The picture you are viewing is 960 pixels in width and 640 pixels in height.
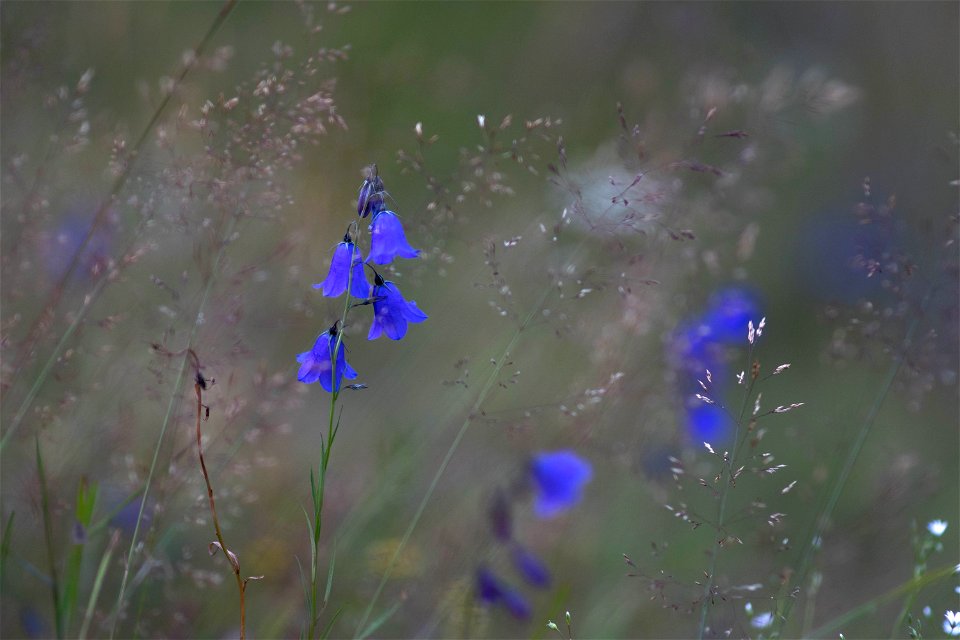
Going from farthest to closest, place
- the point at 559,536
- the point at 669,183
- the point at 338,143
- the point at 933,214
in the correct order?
the point at 933,214
the point at 338,143
the point at 559,536
the point at 669,183

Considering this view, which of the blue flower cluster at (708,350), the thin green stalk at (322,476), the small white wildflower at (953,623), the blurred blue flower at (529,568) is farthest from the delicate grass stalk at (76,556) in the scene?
the blue flower cluster at (708,350)

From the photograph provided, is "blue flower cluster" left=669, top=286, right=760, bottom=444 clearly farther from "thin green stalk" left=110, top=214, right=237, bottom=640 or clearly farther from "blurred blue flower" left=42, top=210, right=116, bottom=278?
"blurred blue flower" left=42, top=210, right=116, bottom=278

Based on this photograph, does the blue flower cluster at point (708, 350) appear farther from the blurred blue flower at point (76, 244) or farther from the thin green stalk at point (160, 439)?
the blurred blue flower at point (76, 244)

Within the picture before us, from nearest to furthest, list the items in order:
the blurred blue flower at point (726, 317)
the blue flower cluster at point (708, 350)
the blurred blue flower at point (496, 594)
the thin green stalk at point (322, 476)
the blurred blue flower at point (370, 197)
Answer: the thin green stalk at point (322, 476)
the blurred blue flower at point (370, 197)
the blurred blue flower at point (496, 594)
the blue flower cluster at point (708, 350)
the blurred blue flower at point (726, 317)

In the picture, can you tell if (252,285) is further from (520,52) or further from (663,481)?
(520,52)

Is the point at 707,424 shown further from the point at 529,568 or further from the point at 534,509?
the point at 529,568

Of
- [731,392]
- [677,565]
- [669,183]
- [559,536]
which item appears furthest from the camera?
[731,392]

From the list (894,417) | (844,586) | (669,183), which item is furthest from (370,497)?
(894,417)
